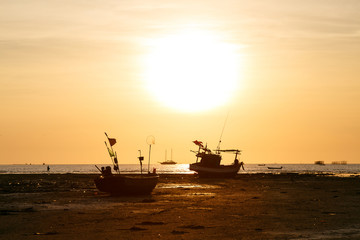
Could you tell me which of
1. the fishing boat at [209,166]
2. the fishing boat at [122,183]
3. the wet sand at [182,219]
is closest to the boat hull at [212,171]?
the fishing boat at [209,166]

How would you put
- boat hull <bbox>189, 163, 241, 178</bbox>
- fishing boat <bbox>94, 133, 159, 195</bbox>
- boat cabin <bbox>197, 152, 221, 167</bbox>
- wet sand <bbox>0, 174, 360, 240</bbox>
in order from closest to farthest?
1. wet sand <bbox>0, 174, 360, 240</bbox>
2. fishing boat <bbox>94, 133, 159, 195</bbox>
3. boat cabin <bbox>197, 152, 221, 167</bbox>
4. boat hull <bbox>189, 163, 241, 178</bbox>

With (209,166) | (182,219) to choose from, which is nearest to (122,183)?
(182,219)

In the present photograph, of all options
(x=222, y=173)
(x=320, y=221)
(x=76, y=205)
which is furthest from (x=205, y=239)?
(x=222, y=173)

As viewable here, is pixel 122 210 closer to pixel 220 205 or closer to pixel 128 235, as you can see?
pixel 220 205

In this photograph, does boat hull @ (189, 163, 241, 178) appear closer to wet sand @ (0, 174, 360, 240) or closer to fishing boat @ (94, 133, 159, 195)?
fishing boat @ (94, 133, 159, 195)

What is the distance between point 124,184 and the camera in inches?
1763

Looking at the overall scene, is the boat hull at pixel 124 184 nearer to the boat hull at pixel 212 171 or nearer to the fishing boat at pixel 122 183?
the fishing boat at pixel 122 183

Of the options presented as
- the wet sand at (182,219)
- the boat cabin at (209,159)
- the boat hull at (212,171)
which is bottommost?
the wet sand at (182,219)

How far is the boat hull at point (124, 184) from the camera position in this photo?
44719 mm

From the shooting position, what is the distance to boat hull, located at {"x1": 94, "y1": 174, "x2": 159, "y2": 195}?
44719 millimetres

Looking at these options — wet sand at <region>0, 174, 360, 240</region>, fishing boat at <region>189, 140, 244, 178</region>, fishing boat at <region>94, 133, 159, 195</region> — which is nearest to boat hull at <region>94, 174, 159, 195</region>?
fishing boat at <region>94, 133, 159, 195</region>

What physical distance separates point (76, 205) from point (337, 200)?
17.7m

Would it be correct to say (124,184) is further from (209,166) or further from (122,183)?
(209,166)

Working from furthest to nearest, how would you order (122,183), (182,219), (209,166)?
(209,166)
(122,183)
(182,219)
